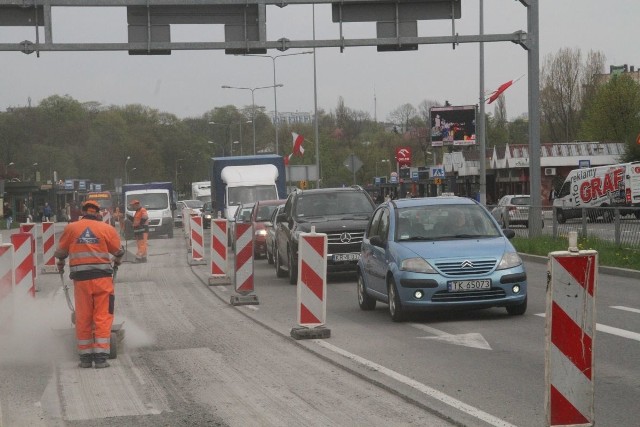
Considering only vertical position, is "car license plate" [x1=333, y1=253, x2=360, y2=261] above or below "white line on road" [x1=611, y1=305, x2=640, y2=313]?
above

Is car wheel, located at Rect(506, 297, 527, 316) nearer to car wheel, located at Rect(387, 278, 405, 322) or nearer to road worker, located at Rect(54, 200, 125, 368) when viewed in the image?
car wheel, located at Rect(387, 278, 405, 322)

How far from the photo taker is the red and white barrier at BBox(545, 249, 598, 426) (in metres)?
6.36

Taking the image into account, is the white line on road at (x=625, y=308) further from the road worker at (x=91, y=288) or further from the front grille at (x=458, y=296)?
the road worker at (x=91, y=288)

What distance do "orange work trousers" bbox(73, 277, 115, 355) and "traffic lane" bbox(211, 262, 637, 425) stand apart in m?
2.48

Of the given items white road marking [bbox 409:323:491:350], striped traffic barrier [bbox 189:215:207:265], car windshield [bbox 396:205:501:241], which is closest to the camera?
white road marking [bbox 409:323:491:350]

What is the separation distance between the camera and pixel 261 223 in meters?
30.4

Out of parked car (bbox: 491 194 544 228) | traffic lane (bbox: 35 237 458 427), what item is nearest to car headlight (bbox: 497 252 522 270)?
traffic lane (bbox: 35 237 458 427)

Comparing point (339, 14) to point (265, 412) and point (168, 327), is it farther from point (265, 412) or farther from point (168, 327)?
point (265, 412)

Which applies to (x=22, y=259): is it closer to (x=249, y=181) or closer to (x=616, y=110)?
(x=249, y=181)

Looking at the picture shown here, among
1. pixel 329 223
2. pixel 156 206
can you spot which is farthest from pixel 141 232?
pixel 156 206

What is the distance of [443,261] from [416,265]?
334mm

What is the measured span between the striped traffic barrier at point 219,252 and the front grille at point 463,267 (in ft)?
29.2

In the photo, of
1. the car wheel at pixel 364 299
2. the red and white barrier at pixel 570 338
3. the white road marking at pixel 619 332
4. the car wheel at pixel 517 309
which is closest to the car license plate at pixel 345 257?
the car wheel at pixel 364 299

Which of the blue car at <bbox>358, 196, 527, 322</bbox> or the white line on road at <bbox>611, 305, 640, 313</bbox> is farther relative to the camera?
the white line on road at <bbox>611, 305, 640, 313</bbox>
